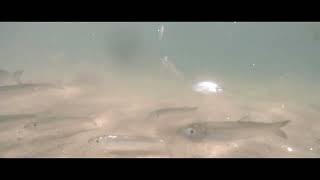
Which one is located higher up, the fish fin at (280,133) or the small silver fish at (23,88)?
the small silver fish at (23,88)

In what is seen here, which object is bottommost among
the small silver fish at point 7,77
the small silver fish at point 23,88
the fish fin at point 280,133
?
the fish fin at point 280,133

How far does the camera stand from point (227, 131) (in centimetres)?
697

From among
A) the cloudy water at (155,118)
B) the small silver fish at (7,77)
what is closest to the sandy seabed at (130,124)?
the cloudy water at (155,118)

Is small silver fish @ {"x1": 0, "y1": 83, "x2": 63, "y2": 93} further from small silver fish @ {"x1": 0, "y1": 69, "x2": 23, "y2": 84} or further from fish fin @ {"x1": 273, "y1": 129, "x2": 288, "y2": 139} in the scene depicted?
fish fin @ {"x1": 273, "y1": 129, "x2": 288, "y2": 139}

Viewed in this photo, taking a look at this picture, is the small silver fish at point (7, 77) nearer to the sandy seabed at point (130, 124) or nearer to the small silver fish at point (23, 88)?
the small silver fish at point (23, 88)

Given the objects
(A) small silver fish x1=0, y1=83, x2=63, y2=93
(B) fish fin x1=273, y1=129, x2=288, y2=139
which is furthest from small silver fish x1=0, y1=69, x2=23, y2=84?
(B) fish fin x1=273, y1=129, x2=288, y2=139

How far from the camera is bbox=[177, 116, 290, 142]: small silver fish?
6.88 m

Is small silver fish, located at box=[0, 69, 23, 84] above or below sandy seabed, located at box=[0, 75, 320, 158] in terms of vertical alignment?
above

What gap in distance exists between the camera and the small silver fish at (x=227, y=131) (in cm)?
688

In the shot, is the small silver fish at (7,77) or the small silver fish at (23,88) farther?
the small silver fish at (7,77)

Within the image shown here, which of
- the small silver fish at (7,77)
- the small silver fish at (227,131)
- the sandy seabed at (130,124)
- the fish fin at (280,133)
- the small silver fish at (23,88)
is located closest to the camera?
the sandy seabed at (130,124)

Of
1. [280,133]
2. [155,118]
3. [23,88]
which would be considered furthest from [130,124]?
[23,88]
